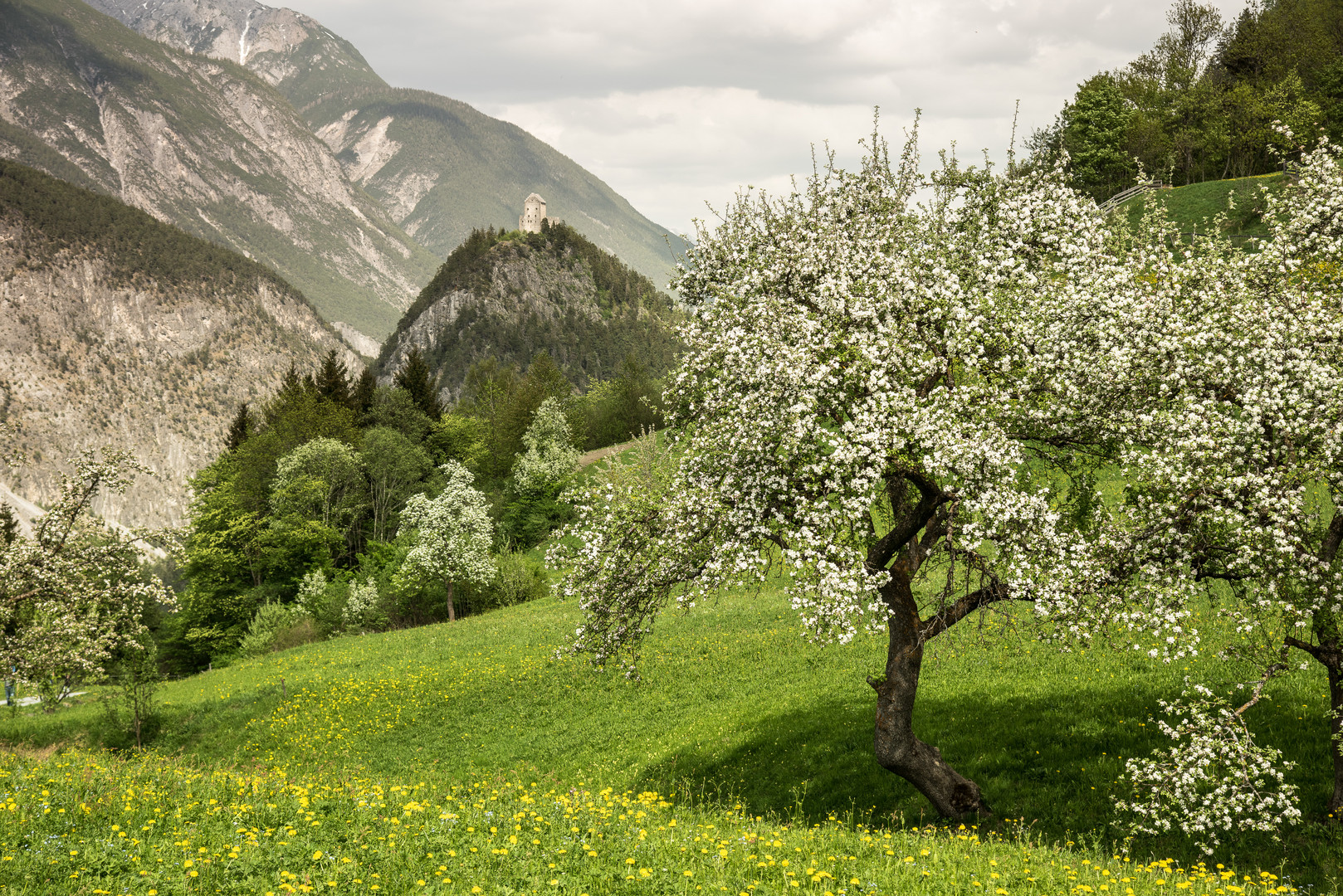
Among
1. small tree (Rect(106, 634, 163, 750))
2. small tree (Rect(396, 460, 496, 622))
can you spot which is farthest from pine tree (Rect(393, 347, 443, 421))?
small tree (Rect(106, 634, 163, 750))

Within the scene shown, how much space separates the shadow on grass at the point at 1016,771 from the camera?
12133 mm

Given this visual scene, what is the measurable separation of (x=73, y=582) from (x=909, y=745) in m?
23.8

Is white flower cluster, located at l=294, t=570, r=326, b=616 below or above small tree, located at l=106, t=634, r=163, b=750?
below

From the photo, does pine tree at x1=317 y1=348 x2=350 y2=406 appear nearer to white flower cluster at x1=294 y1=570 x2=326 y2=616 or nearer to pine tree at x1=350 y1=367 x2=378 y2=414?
pine tree at x1=350 y1=367 x2=378 y2=414

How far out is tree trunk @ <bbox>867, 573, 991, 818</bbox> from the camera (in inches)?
574

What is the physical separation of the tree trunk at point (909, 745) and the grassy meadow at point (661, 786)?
0.51 metres

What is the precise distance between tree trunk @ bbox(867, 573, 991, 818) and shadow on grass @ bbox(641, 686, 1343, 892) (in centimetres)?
58

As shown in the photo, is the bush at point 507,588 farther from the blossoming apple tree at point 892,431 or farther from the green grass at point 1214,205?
the green grass at point 1214,205

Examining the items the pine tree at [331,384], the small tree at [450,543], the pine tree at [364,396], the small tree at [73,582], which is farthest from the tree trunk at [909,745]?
the pine tree at [331,384]

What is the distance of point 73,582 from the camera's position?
22.5 meters

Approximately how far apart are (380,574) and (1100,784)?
56.5 meters

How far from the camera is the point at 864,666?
2408 centimetres

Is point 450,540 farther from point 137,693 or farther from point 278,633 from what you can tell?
point 137,693

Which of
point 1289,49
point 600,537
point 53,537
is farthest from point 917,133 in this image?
point 1289,49
